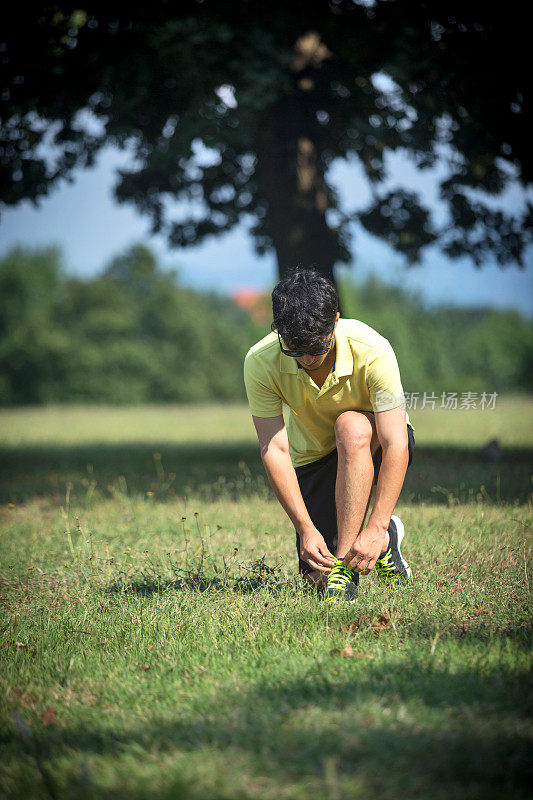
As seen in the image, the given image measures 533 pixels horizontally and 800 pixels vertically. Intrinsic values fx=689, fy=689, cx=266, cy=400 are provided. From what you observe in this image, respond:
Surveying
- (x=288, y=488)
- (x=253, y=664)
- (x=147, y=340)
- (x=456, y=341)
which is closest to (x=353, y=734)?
(x=253, y=664)

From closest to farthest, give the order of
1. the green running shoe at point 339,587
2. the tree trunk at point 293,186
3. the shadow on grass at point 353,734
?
1. the shadow on grass at point 353,734
2. the green running shoe at point 339,587
3. the tree trunk at point 293,186

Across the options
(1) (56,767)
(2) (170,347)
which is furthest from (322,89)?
(2) (170,347)

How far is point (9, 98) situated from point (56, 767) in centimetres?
873

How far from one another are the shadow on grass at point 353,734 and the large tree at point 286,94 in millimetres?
7169

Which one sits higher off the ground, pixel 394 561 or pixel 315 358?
pixel 315 358

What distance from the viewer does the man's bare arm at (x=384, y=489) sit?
3545mm

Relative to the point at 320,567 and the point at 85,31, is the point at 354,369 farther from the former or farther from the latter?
the point at 85,31

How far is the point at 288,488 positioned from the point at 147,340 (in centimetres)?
5561

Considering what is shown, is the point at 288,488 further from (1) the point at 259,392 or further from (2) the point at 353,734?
(2) the point at 353,734

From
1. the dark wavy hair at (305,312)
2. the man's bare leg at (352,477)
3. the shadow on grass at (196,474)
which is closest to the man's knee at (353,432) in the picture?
the man's bare leg at (352,477)

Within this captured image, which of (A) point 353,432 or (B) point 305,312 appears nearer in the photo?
(B) point 305,312

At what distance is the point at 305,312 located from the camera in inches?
130

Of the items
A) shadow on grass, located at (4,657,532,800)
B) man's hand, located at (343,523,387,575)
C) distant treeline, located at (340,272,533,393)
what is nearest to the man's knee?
man's hand, located at (343,523,387,575)

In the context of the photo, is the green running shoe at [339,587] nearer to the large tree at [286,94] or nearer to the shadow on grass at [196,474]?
the shadow on grass at [196,474]
